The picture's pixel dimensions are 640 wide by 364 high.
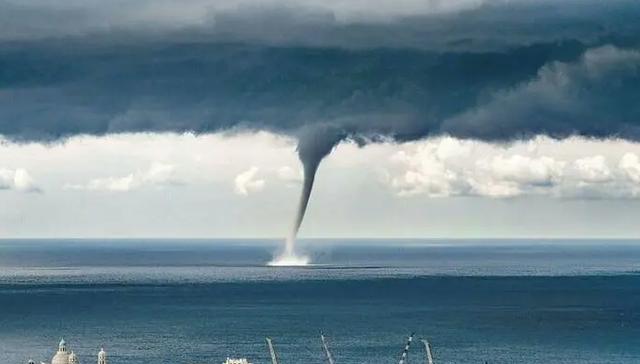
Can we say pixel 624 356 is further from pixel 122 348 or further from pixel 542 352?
pixel 122 348

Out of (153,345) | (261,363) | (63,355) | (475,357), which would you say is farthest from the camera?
(153,345)

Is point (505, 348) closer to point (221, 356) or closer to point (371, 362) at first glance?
point (371, 362)

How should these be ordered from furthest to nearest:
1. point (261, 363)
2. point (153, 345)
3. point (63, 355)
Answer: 1. point (153, 345)
2. point (261, 363)
3. point (63, 355)

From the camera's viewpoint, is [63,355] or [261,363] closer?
[63,355]

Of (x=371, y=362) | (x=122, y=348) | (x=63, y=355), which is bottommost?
(x=63, y=355)

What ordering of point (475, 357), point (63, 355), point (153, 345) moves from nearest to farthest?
point (63, 355)
point (475, 357)
point (153, 345)

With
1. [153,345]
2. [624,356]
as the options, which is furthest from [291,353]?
[624,356]

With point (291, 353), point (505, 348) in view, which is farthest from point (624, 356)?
point (291, 353)

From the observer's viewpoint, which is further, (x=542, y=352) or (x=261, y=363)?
(x=542, y=352)

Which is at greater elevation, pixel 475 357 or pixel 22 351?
pixel 22 351
